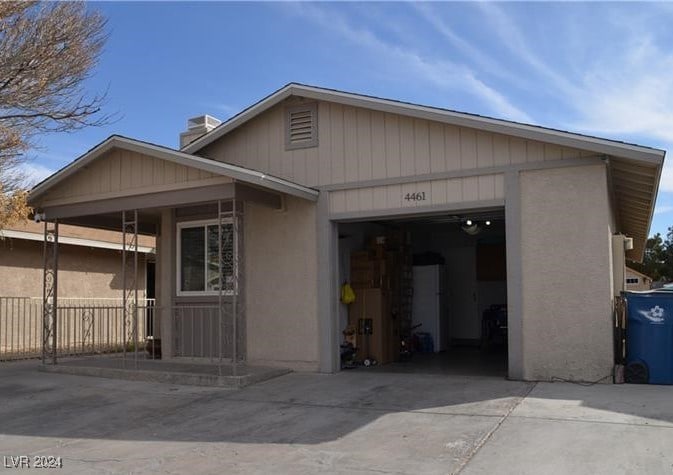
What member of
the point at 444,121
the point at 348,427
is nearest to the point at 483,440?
the point at 348,427

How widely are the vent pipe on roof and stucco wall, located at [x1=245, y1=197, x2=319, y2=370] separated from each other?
2.47m

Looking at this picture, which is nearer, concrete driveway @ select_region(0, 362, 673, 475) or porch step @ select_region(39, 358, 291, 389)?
concrete driveway @ select_region(0, 362, 673, 475)

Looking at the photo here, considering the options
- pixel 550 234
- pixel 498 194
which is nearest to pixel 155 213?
pixel 498 194

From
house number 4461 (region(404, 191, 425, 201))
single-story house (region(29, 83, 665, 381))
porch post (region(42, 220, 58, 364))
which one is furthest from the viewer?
porch post (region(42, 220, 58, 364))

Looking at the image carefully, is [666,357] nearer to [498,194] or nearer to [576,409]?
[576,409]

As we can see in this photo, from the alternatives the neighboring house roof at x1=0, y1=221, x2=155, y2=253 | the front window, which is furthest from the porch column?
the neighboring house roof at x1=0, y1=221, x2=155, y2=253

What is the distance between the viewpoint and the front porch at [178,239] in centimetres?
923

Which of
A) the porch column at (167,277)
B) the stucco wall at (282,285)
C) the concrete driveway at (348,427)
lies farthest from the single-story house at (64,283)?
the concrete driveway at (348,427)

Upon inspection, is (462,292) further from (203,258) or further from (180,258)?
(180,258)

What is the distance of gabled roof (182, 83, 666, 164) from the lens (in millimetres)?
7953

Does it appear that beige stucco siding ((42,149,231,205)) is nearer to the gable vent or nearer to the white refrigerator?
the gable vent

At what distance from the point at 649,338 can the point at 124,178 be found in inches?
307

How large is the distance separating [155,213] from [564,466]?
27.7 ft

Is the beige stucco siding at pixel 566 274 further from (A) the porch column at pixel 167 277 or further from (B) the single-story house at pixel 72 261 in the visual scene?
(B) the single-story house at pixel 72 261
